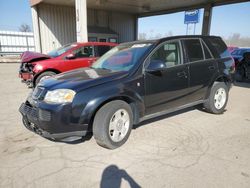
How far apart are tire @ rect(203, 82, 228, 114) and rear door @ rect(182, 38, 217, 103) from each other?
25 centimetres

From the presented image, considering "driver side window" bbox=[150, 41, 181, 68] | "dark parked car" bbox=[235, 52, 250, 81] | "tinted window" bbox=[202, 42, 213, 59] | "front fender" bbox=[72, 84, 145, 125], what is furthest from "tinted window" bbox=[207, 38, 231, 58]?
"dark parked car" bbox=[235, 52, 250, 81]

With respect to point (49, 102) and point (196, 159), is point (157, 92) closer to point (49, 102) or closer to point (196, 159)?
point (196, 159)

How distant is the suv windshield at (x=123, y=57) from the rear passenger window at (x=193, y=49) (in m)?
0.92

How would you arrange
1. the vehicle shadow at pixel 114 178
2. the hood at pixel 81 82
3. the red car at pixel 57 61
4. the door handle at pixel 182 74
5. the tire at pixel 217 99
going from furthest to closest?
the red car at pixel 57 61 → the tire at pixel 217 99 → the door handle at pixel 182 74 → the hood at pixel 81 82 → the vehicle shadow at pixel 114 178

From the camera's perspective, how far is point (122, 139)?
11.4ft

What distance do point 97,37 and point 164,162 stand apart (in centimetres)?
1826

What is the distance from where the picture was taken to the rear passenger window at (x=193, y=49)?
4.30m

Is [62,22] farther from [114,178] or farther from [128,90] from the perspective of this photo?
[114,178]

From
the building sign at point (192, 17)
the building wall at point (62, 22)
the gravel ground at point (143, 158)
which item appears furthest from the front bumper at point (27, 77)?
the building wall at point (62, 22)

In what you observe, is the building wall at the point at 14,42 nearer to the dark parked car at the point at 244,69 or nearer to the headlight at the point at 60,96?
the dark parked car at the point at 244,69

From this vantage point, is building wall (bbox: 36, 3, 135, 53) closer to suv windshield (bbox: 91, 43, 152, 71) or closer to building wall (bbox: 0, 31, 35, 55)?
building wall (bbox: 0, 31, 35, 55)

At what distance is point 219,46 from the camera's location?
507cm

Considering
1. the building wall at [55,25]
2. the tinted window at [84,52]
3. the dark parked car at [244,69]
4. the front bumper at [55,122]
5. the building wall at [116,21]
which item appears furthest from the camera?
the building wall at [116,21]

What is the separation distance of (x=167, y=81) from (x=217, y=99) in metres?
1.80
